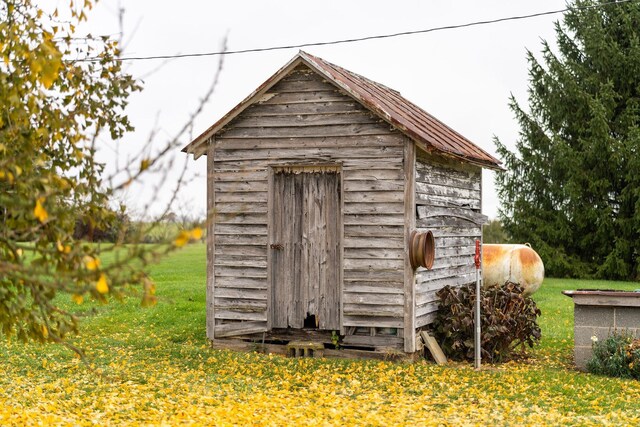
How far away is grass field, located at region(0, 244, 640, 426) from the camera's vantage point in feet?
28.9

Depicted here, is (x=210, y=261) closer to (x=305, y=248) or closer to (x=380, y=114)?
(x=305, y=248)

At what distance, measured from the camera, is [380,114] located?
41.1ft

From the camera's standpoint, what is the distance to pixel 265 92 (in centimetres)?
1348

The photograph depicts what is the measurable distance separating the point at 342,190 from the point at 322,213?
1.64 feet

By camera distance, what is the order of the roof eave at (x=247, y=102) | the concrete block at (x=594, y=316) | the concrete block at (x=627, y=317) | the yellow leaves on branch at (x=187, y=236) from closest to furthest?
the yellow leaves on branch at (x=187, y=236) < the concrete block at (x=627, y=317) < the concrete block at (x=594, y=316) < the roof eave at (x=247, y=102)

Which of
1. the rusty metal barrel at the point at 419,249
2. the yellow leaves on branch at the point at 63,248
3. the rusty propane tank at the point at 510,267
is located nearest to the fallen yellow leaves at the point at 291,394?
the rusty metal barrel at the point at 419,249

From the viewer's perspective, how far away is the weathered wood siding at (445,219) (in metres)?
13.1

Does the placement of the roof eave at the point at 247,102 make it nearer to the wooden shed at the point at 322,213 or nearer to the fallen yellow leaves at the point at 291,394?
the wooden shed at the point at 322,213

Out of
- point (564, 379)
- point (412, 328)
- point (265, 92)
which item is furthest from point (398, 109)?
point (564, 379)

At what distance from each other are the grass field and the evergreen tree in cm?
1474

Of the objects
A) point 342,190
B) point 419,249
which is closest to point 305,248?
point 342,190

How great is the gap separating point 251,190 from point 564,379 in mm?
5539

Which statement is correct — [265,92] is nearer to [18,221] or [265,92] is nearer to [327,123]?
[327,123]

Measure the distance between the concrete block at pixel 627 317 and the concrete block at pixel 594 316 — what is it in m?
0.09
